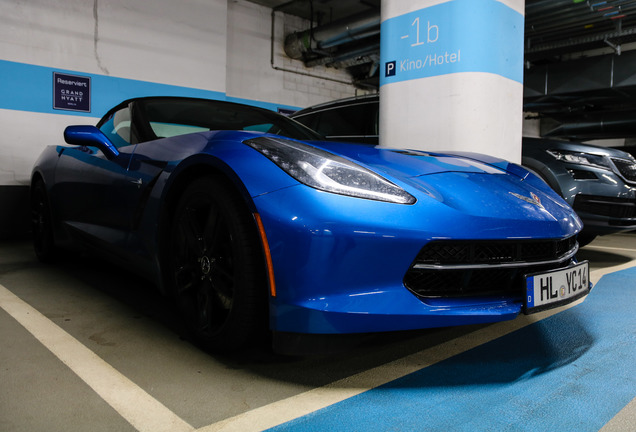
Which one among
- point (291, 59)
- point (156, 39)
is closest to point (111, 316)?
Answer: point (156, 39)

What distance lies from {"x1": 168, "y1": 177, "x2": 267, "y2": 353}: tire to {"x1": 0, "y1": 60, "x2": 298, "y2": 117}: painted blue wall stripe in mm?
4672

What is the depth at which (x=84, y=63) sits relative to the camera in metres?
5.85

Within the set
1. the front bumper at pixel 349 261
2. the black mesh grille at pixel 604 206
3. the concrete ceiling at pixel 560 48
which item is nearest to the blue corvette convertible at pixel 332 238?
the front bumper at pixel 349 261

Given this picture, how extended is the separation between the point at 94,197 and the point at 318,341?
1.61 meters

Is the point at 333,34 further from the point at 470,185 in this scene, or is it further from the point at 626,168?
the point at 470,185

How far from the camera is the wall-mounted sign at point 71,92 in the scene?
5621mm

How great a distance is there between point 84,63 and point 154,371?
5.43 meters

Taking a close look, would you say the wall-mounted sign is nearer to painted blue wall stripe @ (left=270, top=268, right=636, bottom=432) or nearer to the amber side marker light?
the amber side marker light

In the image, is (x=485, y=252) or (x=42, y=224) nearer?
(x=485, y=252)

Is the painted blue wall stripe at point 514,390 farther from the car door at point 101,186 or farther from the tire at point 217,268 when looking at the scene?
the car door at point 101,186

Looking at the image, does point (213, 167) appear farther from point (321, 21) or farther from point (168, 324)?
point (321, 21)

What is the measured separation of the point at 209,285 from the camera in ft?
5.47

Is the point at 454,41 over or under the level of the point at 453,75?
over

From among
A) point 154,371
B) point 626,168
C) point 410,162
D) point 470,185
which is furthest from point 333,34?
point 154,371
